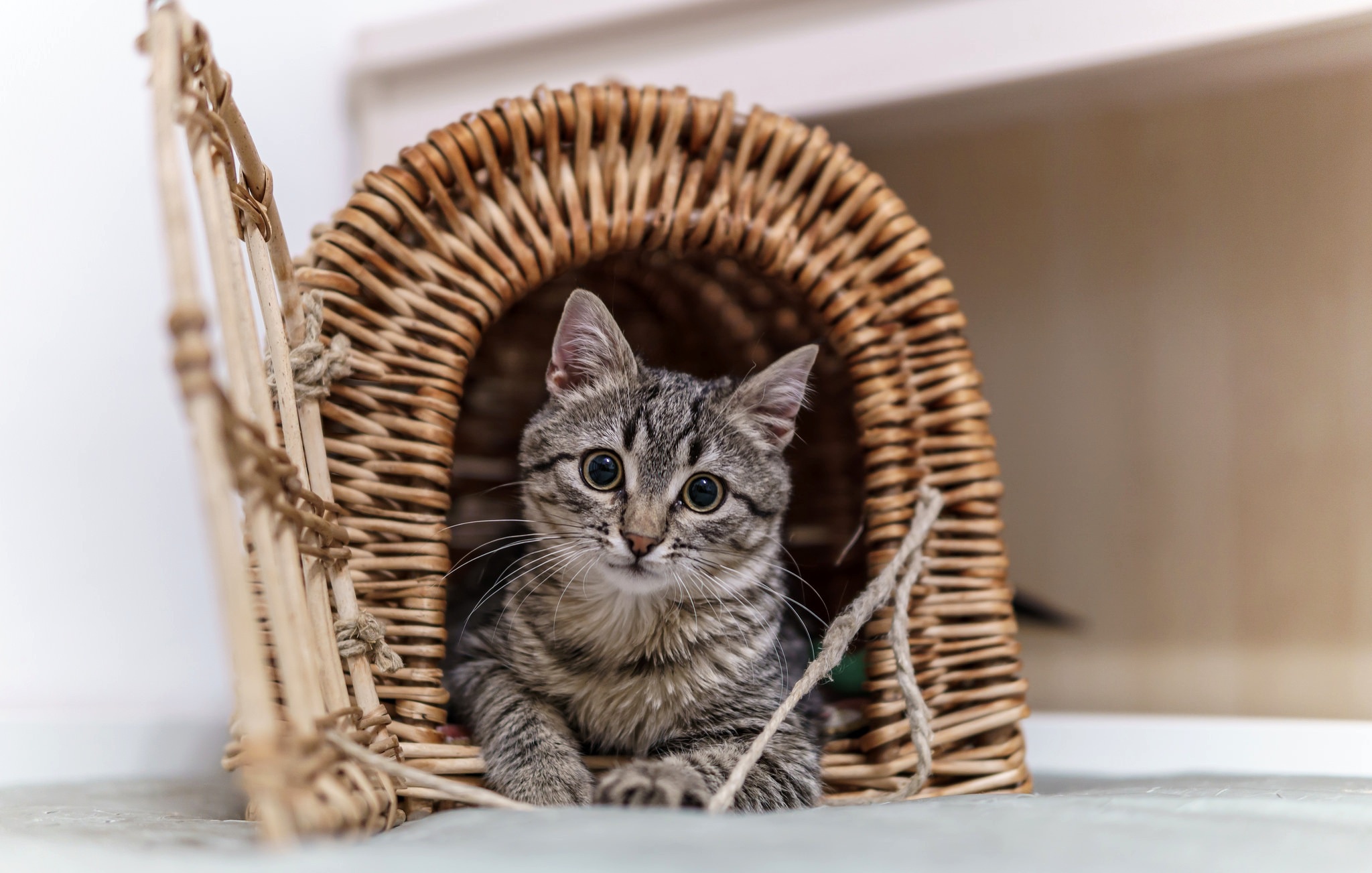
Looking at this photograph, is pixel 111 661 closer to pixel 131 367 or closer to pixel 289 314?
pixel 131 367

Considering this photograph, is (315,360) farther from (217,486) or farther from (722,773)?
(722,773)

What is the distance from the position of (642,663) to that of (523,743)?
181mm

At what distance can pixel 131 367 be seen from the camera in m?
1.44

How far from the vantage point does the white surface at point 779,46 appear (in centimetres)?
141

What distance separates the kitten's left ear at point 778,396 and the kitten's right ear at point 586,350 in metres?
0.17

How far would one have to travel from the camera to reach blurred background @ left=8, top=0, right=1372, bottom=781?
1327 mm

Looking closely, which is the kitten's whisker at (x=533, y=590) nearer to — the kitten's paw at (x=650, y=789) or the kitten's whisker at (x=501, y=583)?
the kitten's whisker at (x=501, y=583)

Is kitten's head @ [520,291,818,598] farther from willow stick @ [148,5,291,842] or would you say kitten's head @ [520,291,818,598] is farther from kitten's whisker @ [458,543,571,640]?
willow stick @ [148,5,291,842]

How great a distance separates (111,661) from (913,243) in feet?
4.57

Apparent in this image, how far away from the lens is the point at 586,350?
1.24 m

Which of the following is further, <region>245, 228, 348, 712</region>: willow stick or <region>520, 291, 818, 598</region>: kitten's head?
<region>520, 291, 818, 598</region>: kitten's head

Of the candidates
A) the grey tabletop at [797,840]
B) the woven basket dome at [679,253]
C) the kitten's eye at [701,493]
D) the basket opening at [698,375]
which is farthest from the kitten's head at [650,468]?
the basket opening at [698,375]

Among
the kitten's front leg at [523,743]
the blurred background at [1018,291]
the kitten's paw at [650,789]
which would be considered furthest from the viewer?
the blurred background at [1018,291]

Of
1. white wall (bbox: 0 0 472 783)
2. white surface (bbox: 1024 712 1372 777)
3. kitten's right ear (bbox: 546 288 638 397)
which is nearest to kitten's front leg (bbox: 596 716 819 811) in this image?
kitten's right ear (bbox: 546 288 638 397)
